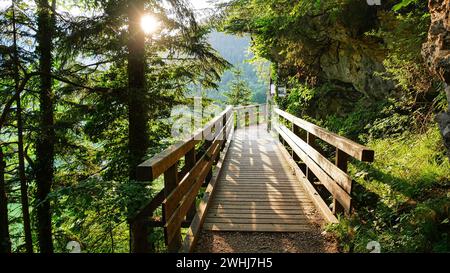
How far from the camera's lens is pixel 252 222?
14.5ft

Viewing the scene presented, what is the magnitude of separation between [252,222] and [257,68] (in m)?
16.9

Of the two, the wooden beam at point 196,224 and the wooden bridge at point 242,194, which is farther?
the wooden beam at point 196,224

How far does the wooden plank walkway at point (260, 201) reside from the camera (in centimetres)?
435

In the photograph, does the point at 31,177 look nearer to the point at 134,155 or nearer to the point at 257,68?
the point at 134,155

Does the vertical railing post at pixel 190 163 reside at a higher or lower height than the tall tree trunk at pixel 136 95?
lower

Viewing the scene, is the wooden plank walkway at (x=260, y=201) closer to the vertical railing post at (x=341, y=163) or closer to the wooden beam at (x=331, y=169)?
the vertical railing post at (x=341, y=163)

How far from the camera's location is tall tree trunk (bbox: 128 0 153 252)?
247 inches

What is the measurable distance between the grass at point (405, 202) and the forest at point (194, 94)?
0.02 m

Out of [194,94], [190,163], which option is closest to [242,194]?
[190,163]

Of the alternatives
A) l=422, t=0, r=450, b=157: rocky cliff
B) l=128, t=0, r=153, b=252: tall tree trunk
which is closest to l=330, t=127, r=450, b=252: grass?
l=422, t=0, r=450, b=157: rocky cliff

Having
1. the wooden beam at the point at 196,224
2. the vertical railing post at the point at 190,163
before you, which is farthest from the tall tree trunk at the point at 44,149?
the vertical railing post at the point at 190,163

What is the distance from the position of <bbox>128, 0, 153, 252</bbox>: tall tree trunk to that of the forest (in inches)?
1.0

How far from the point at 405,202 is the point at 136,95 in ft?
16.8
